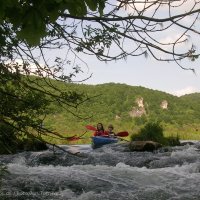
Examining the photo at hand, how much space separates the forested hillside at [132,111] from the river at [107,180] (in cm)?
3093

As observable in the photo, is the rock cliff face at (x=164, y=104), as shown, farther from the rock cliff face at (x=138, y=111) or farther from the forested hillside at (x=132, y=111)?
the rock cliff face at (x=138, y=111)

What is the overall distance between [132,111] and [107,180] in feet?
176

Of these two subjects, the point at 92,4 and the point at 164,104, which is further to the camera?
the point at 164,104

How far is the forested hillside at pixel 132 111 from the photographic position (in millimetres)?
44906

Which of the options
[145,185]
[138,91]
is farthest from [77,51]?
[138,91]

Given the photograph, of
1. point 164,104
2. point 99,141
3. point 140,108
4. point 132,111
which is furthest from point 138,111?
point 99,141

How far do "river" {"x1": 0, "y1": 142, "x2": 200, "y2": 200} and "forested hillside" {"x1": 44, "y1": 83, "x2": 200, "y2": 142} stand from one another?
101 feet

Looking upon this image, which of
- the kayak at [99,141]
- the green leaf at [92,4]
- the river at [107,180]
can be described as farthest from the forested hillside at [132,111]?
the green leaf at [92,4]

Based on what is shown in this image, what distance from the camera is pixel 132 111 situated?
200 ft

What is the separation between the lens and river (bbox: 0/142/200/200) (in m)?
6.36

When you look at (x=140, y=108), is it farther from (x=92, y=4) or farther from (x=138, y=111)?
Answer: (x=92, y=4)

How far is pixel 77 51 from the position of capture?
175 inches

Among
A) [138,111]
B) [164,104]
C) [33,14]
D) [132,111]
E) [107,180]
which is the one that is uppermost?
[164,104]

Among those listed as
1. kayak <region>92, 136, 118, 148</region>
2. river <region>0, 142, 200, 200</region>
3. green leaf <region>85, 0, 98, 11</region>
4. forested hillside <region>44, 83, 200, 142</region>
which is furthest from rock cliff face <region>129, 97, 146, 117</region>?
green leaf <region>85, 0, 98, 11</region>
